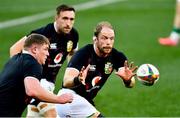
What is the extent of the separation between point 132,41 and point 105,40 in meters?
12.7

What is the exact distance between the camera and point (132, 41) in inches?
987

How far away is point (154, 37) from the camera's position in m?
25.7

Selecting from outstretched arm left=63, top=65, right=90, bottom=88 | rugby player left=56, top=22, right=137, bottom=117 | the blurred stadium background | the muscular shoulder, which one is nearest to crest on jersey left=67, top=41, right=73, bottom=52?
rugby player left=56, top=22, right=137, bottom=117

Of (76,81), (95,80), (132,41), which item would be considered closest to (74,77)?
(76,81)

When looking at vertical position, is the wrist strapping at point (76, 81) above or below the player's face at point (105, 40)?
below

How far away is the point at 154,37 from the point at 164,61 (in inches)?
164

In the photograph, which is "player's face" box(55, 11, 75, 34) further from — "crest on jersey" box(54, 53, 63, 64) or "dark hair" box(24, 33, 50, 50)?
"dark hair" box(24, 33, 50, 50)

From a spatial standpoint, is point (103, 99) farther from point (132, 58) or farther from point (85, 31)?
point (85, 31)

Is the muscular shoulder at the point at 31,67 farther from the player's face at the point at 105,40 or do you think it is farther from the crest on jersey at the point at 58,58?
the crest on jersey at the point at 58,58

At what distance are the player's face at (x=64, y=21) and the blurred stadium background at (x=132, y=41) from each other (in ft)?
10.0

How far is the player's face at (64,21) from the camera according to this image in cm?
1372

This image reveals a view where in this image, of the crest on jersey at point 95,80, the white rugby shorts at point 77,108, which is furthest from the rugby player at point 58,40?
the crest on jersey at point 95,80

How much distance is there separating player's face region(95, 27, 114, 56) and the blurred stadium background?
3.69 meters

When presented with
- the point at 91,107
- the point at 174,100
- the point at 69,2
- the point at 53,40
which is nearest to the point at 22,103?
the point at 91,107
